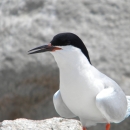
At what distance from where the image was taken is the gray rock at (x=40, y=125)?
3.88 metres

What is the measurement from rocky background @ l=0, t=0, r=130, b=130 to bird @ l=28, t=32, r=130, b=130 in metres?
1.40

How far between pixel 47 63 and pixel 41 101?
465 millimetres

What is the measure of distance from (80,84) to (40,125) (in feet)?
1.65

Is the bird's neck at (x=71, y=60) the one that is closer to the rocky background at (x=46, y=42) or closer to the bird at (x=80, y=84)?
the bird at (x=80, y=84)

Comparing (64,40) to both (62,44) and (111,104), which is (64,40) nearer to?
(62,44)

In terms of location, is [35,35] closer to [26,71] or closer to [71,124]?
[26,71]

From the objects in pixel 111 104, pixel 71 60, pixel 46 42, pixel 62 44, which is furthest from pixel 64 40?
pixel 46 42

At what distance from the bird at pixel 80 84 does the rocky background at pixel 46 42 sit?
4.60 feet

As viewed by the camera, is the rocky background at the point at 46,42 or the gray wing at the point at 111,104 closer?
the gray wing at the point at 111,104

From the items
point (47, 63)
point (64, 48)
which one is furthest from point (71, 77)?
point (47, 63)

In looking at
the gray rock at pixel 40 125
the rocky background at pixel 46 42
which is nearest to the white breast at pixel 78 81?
the gray rock at pixel 40 125

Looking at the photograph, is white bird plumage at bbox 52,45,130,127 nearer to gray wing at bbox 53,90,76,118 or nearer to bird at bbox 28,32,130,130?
bird at bbox 28,32,130,130

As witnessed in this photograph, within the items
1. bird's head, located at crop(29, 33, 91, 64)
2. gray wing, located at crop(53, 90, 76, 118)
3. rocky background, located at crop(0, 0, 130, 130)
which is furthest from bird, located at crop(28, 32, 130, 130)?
rocky background, located at crop(0, 0, 130, 130)

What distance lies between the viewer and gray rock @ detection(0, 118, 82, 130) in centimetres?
388
